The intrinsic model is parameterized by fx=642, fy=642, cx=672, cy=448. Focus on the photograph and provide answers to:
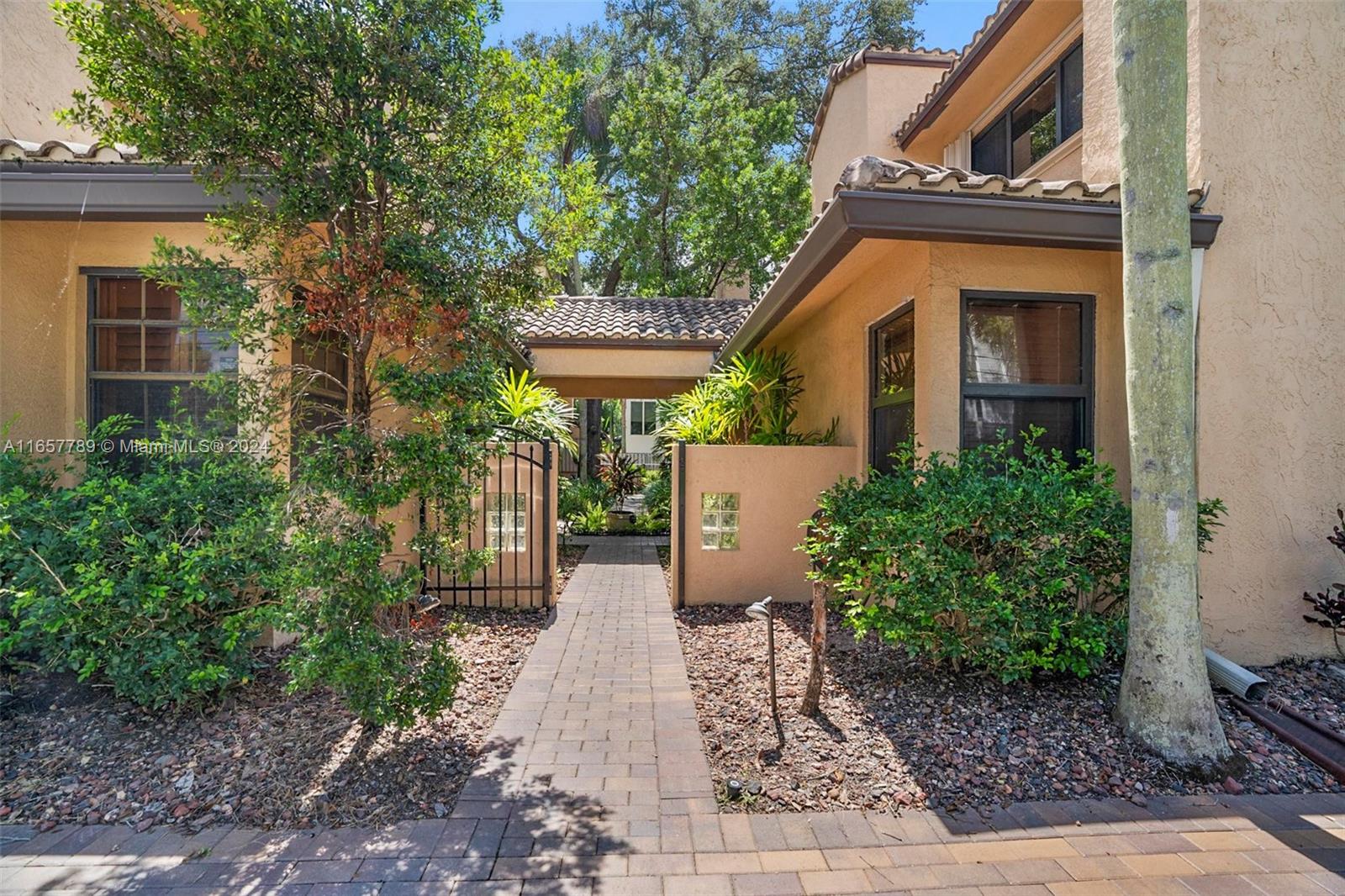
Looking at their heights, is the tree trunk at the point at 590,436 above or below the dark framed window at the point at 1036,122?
below

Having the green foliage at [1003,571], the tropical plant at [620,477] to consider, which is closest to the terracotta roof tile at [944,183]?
the green foliage at [1003,571]

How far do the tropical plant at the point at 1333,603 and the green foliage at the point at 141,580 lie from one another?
6875 mm

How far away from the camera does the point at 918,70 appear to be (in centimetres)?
1012

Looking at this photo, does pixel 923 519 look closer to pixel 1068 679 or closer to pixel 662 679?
pixel 1068 679

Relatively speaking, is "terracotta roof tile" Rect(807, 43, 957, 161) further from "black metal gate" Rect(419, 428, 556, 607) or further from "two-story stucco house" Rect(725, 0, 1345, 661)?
"black metal gate" Rect(419, 428, 556, 607)

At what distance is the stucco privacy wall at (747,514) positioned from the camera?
726cm

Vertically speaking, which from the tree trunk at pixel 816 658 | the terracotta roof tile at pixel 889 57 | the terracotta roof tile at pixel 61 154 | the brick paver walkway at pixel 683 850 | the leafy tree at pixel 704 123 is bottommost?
the brick paver walkway at pixel 683 850

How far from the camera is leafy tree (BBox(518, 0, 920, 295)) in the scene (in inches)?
712

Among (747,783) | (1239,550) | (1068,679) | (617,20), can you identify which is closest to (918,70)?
(1239,550)

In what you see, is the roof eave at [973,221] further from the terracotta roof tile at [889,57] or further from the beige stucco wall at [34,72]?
the beige stucco wall at [34,72]

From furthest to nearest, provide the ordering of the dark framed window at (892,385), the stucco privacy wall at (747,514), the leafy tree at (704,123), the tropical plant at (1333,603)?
the leafy tree at (704,123) < the stucco privacy wall at (747,514) < the dark framed window at (892,385) < the tropical plant at (1333,603)

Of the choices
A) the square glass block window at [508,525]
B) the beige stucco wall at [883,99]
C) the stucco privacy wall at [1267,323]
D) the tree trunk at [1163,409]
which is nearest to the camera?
the tree trunk at [1163,409]

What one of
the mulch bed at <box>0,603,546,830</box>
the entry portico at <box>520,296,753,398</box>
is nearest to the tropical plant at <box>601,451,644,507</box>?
the entry portico at <box>520,296,753,398</box>

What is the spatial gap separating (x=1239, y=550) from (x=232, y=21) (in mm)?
7330
